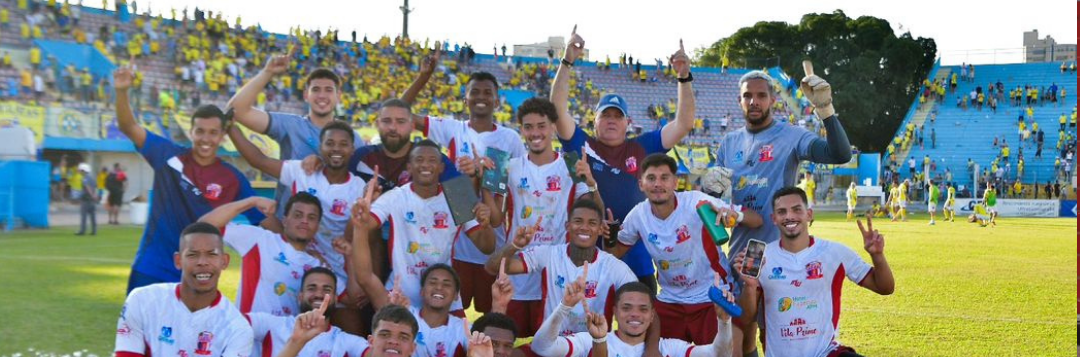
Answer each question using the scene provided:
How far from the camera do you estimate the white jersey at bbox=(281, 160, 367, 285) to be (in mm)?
6359

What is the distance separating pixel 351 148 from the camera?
647cm

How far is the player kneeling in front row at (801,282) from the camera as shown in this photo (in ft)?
18.5

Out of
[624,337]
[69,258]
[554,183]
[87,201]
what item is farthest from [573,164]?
[87,201]

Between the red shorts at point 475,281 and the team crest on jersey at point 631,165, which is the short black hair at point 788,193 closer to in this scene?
the team crest on jersey at point 631,165

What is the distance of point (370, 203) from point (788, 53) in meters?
62.5

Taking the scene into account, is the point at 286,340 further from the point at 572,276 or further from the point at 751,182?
the point at 751,182

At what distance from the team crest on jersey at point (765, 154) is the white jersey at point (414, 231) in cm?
204

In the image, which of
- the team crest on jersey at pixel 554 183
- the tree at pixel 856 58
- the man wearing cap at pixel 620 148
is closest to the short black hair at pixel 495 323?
the team crest on jersey at pixel 554 183

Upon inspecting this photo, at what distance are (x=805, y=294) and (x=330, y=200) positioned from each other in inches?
128

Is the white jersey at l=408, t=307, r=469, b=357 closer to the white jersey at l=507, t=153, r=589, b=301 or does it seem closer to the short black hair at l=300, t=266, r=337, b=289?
the short black hair at l=300, t=266, r=337, b=289

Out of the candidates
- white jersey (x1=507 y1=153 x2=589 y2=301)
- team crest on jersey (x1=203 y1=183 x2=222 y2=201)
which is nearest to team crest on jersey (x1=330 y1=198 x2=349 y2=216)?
team crest on jersey (x1=203 y1=183 x2=222 y2=201)

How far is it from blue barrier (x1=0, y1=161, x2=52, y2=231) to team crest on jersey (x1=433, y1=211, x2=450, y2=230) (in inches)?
640

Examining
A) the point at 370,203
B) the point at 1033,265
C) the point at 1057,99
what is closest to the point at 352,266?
the point at 370,203

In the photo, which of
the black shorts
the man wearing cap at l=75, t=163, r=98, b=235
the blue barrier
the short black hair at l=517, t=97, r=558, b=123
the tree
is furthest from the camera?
the tree
